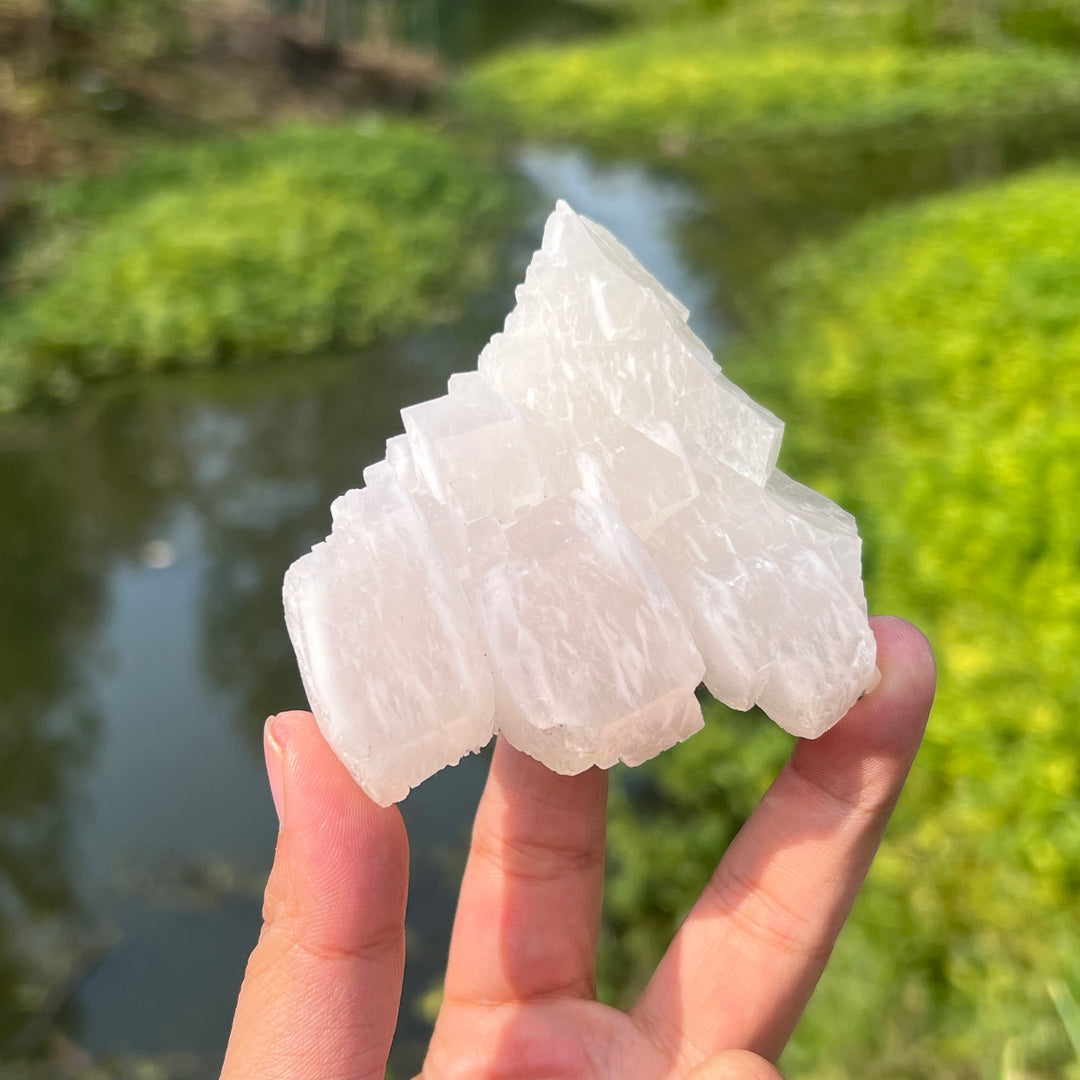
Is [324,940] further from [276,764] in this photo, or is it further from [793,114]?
[793,114]

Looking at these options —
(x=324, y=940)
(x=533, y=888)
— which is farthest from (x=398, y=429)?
(x=324, y=940)

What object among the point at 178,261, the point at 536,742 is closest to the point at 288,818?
the point at 536,742

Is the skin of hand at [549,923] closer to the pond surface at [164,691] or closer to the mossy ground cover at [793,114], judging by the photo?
the pond surface at [164,691]

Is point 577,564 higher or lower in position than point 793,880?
higher

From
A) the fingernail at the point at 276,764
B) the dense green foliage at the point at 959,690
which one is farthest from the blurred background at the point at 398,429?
the fingernail at the point at 276,764

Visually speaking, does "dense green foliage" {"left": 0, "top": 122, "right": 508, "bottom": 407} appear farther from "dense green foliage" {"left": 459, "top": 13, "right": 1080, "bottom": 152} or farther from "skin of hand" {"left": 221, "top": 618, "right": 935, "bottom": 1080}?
"skin of hand" {"left": 221, "top": 618, "right": 935, "bottom": 1080}

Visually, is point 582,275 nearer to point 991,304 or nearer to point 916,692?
point 916,692
